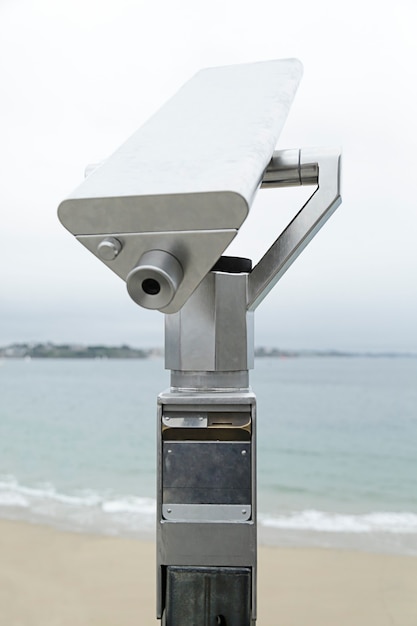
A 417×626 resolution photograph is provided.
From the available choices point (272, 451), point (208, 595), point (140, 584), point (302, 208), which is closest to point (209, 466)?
point (208, 595)

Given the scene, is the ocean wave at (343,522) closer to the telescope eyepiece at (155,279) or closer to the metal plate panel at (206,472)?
the metal plate panel at (206,472)

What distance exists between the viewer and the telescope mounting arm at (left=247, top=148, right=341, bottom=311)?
100cm

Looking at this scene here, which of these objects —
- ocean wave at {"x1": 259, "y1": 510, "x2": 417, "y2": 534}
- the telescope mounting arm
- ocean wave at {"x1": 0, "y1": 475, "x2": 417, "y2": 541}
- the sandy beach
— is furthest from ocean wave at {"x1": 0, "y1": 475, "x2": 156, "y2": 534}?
the telescope mounting arm

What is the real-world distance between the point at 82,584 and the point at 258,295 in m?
2.30

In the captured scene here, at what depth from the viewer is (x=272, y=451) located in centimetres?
747

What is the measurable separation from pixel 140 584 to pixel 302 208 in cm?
226

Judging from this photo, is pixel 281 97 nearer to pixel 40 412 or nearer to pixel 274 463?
pixel 274 463

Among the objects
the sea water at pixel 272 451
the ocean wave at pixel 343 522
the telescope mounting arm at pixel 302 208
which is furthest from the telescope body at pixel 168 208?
the ocean wave at pixel 343 522

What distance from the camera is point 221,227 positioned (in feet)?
2.24

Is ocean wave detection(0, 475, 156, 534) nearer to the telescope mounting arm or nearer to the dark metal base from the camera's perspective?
the dark metal base

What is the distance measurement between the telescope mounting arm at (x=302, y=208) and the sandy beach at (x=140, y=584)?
1861 millimetres

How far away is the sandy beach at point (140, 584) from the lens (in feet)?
8.59

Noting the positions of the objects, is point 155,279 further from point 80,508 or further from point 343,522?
point 80,508

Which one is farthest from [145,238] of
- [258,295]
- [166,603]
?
[166,603]
